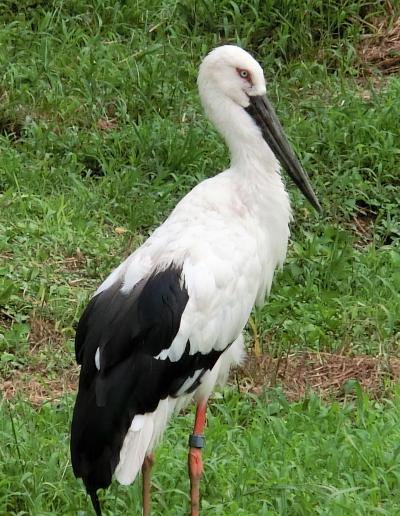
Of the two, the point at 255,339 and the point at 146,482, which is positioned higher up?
the point at 146,482

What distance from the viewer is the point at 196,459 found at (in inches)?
199

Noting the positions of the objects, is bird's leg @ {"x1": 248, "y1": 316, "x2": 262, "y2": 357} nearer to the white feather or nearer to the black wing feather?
the white feather

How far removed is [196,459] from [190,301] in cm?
66

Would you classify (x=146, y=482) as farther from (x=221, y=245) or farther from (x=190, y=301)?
(x=221, y=245)

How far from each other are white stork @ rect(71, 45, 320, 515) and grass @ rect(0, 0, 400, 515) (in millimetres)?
433

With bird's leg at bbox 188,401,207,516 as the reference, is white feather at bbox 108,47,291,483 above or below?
above

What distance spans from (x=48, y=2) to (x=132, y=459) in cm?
534

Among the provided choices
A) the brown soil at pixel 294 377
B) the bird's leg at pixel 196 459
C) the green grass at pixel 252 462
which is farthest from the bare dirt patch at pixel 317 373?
→ the bird's leg at pixel 196 459

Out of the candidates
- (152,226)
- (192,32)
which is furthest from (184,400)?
(192,32)

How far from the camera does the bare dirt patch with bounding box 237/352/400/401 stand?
20.1 ft

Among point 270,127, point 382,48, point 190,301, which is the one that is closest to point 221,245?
point 190,301

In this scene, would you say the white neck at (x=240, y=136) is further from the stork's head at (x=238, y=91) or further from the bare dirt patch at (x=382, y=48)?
the bare dirt patch at (x=382, y=48)

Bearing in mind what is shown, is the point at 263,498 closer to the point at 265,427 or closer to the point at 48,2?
the point at 265,427

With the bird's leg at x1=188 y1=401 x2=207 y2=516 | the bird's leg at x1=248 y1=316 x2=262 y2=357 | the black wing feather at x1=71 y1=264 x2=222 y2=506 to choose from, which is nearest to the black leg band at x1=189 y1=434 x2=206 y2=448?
the bird's leg at x1=188 y1=401 x2=207 y2=516
